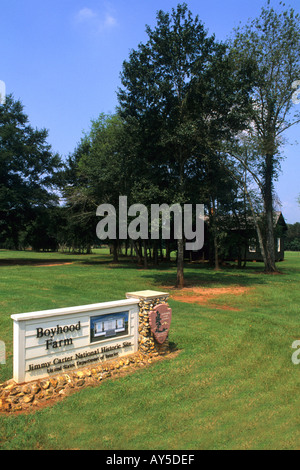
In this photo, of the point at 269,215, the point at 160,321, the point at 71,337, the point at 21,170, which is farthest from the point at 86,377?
the point at 21,170

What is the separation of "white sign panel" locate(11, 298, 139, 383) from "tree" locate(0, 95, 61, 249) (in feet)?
81.8

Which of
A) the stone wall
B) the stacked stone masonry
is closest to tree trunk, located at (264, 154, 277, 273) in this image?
the stacked stone masonry

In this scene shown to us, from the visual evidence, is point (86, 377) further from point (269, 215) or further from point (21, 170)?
point (21, 170)

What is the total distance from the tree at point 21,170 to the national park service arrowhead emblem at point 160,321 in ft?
82.1

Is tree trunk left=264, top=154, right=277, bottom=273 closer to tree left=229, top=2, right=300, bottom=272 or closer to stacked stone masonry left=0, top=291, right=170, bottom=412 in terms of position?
tree left=229, top=2, right=300, bottom=272

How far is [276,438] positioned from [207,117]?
1550cm

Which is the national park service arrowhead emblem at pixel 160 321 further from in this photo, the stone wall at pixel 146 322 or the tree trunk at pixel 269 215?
the tree trunk at pixel 269 215

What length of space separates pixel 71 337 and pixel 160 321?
193cm

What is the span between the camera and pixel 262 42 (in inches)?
930

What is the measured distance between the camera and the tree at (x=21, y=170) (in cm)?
2923

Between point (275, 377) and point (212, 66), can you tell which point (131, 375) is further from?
point (212, 66)

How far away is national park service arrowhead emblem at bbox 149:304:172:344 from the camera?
21.7 feet

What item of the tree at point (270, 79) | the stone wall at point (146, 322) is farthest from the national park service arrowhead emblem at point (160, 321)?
the tree at point (270, 79)

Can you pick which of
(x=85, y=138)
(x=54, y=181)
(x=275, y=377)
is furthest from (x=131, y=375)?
(x=85, y=138)
